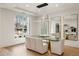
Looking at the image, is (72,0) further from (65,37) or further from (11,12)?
(11,12)

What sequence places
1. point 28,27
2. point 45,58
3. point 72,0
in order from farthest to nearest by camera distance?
point 28,27
point 45,58
point 72,0

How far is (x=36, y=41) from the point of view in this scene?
2920 millimetres

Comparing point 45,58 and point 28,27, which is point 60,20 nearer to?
point 28,27

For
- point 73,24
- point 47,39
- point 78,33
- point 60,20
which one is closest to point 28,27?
point 47,39

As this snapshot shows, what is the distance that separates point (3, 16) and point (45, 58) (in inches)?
90.2

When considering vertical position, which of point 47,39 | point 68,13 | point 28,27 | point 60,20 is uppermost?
point 68,13

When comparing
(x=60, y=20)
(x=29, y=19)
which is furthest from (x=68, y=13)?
(x=29, y=19)

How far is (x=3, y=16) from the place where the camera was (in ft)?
9.46

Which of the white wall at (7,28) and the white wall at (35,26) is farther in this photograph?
the white wall at (35,26)

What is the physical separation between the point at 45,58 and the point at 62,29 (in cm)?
206

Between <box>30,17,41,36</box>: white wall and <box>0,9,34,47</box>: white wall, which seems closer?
<box>0,9,34,47</box>: white wall

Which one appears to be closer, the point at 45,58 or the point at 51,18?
the point at 45,58

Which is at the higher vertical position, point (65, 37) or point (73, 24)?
point (73, 24)

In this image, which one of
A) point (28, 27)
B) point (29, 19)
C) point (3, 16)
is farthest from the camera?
point (28, 27)
